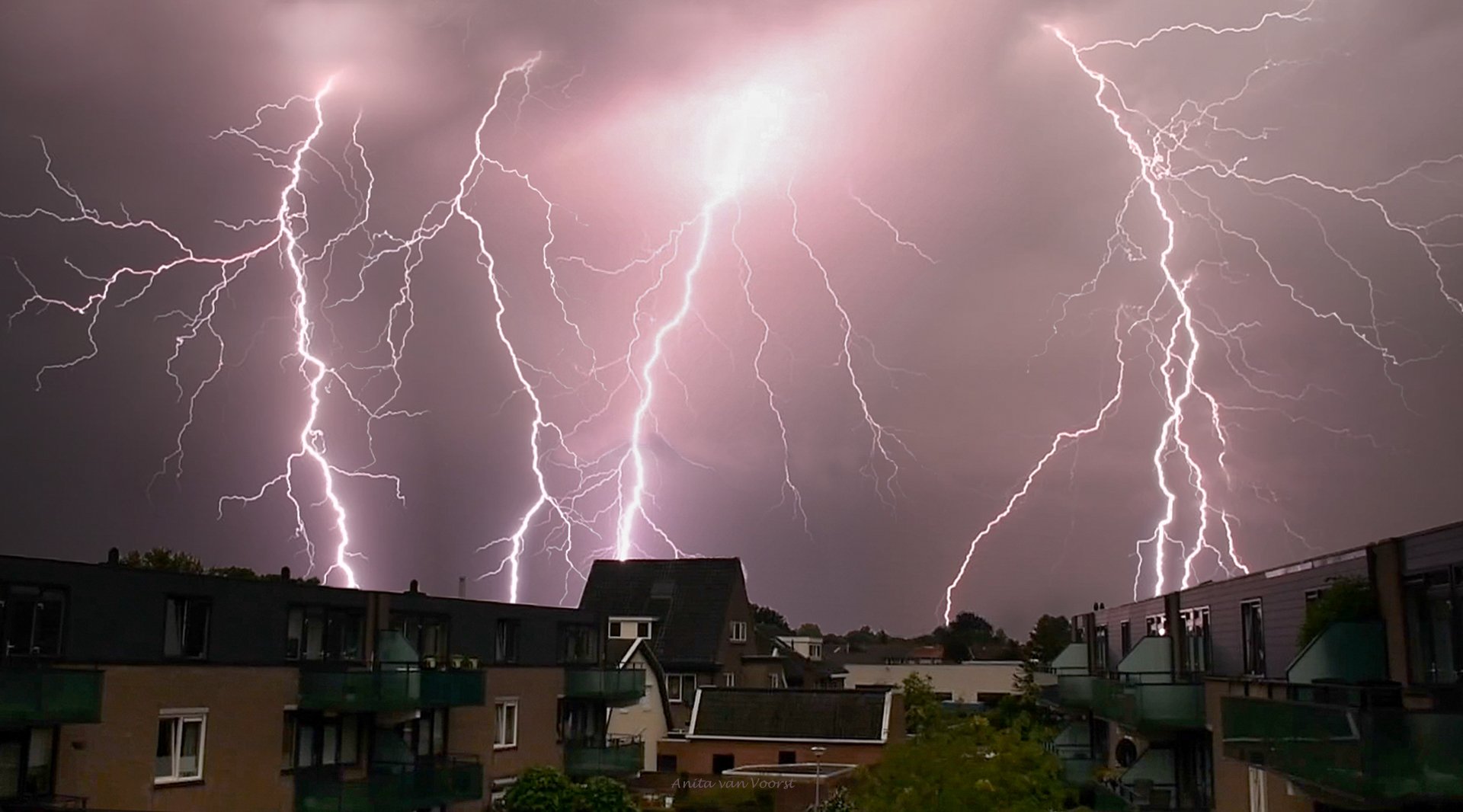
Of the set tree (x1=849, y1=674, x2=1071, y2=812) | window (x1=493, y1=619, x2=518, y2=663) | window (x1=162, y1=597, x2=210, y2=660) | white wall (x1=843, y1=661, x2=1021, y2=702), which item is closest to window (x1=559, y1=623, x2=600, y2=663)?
window (x1=493, y1=619, x2=518, y2=663)

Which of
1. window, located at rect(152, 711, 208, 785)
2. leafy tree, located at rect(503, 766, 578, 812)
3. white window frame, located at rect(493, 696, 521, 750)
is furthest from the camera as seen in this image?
white window frame, located at rect(493, 696, 521, 750)

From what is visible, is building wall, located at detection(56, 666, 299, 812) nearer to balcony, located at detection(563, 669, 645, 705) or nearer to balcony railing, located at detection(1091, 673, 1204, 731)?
balcony, located at detection(563, 669, 645, 705)

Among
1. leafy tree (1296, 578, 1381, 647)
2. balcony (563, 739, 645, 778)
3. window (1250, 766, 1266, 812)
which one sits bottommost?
balcony (563, 739, 645, 778)

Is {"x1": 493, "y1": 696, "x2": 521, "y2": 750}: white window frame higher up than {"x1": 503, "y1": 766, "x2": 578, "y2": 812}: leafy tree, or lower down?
higher up

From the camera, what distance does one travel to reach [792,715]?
149 ft

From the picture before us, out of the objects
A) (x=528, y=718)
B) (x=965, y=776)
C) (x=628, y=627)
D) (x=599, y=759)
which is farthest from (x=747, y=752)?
(x=965, y=776)

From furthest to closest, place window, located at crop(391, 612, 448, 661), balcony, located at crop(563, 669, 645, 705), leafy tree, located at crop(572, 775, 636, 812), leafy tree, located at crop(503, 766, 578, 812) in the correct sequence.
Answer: balcony, located at crop(563, 669, 645, 705) → leafy tree, located at crop(572, 775, 636, 812) → leafy tree, located at crop(503, 766, 578, 812) → window, located at crop(391, 612, 448, 661)

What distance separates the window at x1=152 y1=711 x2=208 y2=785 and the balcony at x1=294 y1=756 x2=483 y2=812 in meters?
2.80

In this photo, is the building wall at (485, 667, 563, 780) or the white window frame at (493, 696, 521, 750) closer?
the building wall at (485, 667, 563, 780)

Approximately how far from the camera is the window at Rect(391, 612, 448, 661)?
29.0 metres

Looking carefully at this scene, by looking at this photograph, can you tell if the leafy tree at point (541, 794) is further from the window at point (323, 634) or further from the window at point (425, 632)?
the window at point (323, 634)

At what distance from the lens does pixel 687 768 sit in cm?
4553

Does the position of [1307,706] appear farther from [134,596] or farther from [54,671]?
[134,596]

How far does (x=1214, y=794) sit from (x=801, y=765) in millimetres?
21949
